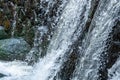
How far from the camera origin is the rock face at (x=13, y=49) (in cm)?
742

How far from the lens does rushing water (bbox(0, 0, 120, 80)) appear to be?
5277 millimetres

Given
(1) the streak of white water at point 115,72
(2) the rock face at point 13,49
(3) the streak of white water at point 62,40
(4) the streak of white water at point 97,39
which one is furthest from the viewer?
(2) the rock face at point 13,49

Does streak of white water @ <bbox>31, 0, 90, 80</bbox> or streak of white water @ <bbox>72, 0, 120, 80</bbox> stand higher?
streak of white water @ <bbox>31, 0, 90, 80</bbox>

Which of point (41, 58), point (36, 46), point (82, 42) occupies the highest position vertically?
point (36, 46)

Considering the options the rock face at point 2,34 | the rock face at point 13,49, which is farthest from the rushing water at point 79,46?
the rock face at point 2,34

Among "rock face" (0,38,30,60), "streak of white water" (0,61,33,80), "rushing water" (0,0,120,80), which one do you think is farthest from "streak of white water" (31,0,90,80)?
"rock face" (0,38,30,60)

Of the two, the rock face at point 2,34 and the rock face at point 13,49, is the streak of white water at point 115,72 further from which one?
the rock face at point 2,34

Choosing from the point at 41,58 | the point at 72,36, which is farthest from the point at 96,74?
the point at 41,58

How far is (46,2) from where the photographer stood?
8.20 m

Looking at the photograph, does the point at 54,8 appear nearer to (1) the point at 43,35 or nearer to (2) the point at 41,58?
(1) the point at 43,35

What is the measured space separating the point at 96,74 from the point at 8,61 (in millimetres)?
2540

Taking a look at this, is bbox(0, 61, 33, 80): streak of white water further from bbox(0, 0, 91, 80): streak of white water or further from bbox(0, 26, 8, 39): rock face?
bbox(0, 26, 8, 39): rock face

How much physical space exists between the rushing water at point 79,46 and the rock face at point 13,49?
7.1 inches

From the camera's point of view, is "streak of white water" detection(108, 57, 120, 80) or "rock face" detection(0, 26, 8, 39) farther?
"rock face" detection(0, 26, 8, 39)
